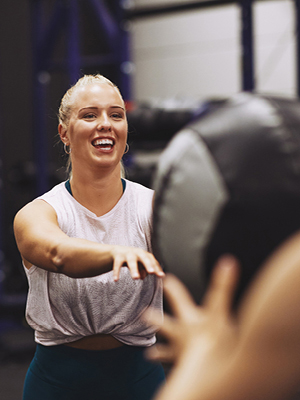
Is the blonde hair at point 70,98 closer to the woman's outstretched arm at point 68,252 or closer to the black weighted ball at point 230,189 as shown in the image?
the woman's outstretched arm at point 68,252

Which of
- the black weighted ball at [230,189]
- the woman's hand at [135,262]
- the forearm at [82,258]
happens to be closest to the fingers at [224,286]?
the black weighted ball at [230,189]

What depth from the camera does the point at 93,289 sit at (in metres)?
0.98

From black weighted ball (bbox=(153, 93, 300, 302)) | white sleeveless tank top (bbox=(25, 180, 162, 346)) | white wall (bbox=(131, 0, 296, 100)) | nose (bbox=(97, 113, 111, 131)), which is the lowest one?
white sleeveless tank top (bbox=(25, 180, 162, 346))

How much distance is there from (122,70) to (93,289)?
8.62 ft

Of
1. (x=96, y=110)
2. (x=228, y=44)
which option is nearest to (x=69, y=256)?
(x=96, y=110)

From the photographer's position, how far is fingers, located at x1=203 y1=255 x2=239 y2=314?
0.50m

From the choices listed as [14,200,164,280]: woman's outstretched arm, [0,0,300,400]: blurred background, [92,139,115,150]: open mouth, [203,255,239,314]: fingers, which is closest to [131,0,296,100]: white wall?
[0,0,300,400]: blurred background

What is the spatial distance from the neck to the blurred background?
70.8 inches

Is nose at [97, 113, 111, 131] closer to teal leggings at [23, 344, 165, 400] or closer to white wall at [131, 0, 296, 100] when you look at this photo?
teal leggings at [23, 344, 165, 400]

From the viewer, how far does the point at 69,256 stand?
763 mm

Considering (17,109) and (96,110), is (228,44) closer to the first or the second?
(17,109)

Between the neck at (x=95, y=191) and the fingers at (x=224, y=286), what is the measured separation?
0.54m

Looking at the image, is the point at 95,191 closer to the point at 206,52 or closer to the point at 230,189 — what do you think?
the point at 230,189

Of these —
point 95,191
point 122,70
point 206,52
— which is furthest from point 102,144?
point 206,52
